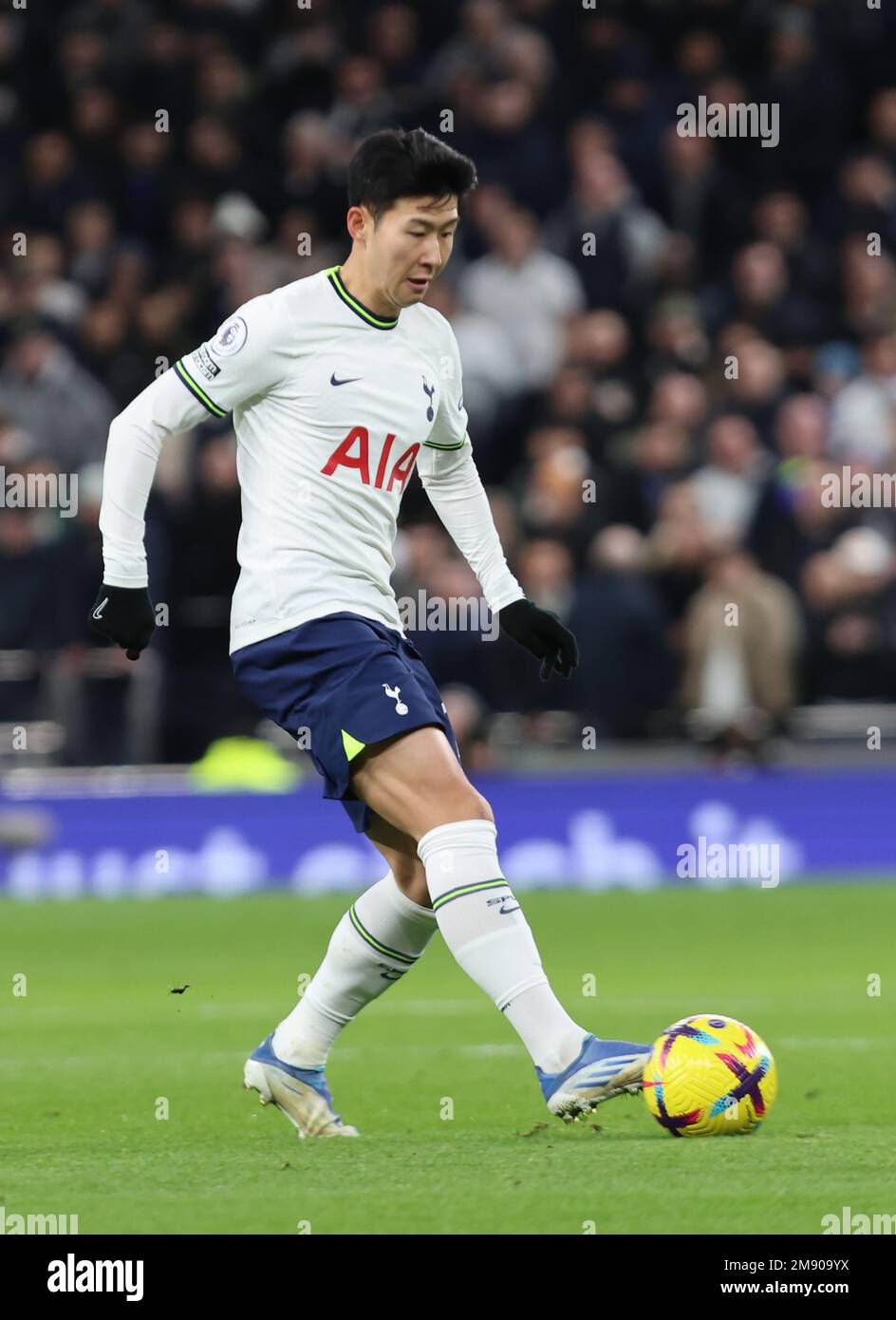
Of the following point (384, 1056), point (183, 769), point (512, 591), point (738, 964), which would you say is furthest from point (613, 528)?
point (512, 591)

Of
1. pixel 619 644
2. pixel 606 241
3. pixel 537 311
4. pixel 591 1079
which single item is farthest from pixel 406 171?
pixel 606 241

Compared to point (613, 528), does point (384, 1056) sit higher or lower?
lower

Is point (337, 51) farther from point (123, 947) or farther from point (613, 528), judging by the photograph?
point (123, 947)

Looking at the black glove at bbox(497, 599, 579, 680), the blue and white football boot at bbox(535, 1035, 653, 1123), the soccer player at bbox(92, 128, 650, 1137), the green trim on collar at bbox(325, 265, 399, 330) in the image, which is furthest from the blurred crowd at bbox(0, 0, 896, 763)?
the blue and white football boot at bbox(535, 1035, 653, 1123)

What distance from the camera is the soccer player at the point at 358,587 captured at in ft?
18.4

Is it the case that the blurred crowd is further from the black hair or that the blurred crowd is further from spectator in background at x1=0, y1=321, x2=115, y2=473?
the black hair

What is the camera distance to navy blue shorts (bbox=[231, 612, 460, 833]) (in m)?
5.63

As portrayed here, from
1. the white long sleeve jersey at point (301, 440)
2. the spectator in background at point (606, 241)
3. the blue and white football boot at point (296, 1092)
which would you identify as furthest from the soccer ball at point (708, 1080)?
the spectator in background at point (606, 241)

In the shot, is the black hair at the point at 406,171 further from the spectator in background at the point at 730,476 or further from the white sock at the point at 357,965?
the spectator in background at the point at 730,476

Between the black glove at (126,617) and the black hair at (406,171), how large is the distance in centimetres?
107

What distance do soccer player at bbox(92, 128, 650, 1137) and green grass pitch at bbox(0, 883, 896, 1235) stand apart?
0.34 metres

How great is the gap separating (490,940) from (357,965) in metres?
0.66

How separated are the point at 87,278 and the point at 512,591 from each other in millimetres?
9010
